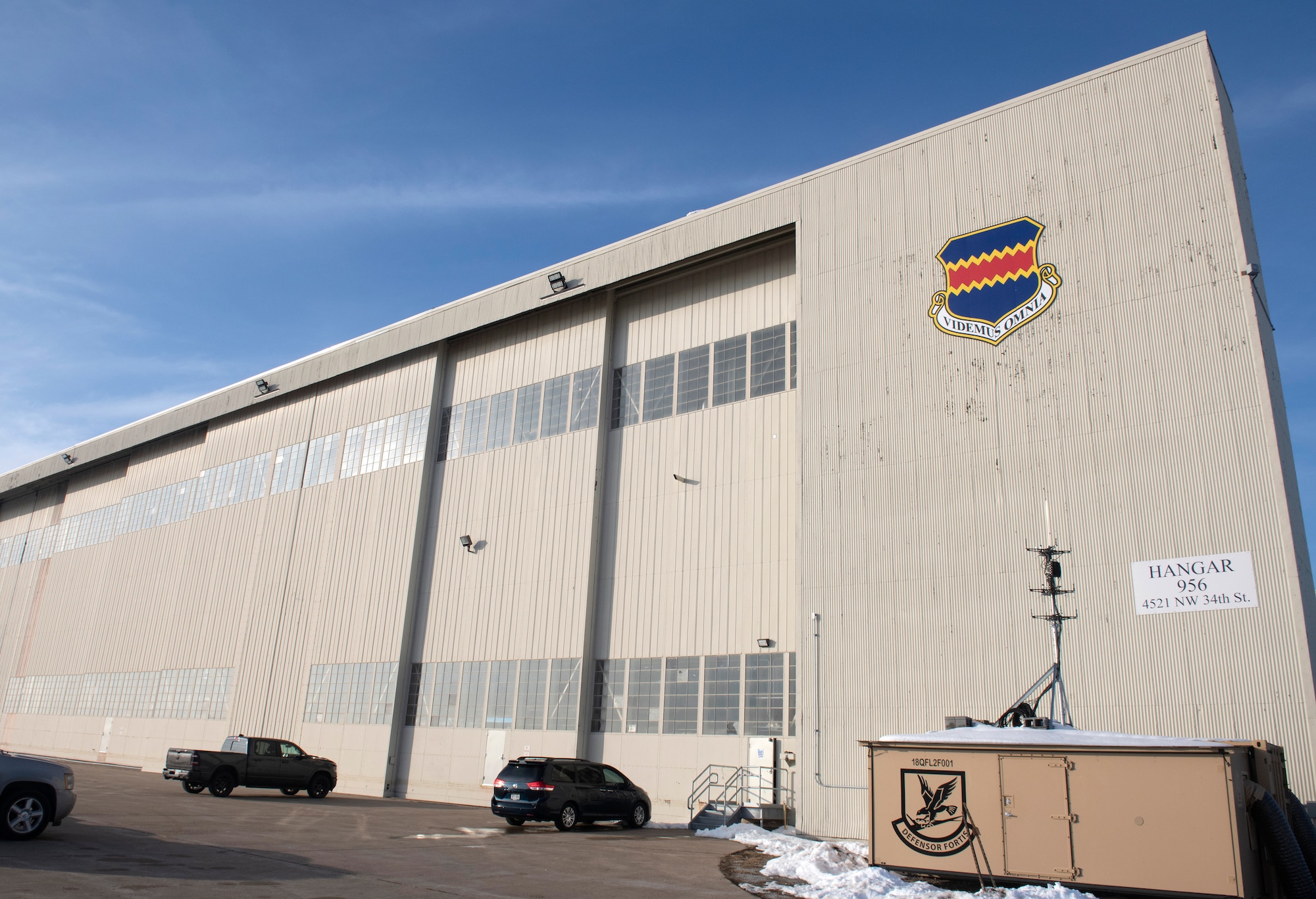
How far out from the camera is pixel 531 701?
26.0 m

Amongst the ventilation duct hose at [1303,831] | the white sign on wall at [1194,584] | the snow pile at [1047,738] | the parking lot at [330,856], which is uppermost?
the white sign on wall at [1194,584]

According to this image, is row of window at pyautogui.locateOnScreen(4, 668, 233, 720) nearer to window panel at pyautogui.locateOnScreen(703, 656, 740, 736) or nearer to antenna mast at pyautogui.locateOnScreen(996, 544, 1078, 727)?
window panel at pyautogui.locateOnScreen(703, 656, 740, 736)

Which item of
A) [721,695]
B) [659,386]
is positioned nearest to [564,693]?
[721,695]

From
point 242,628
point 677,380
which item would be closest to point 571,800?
point 677,380

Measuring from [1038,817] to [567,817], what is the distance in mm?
10366

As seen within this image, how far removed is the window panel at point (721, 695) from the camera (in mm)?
22312

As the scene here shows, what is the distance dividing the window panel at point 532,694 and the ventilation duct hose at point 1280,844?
17.7 metres

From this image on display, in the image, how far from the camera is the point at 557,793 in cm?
1911

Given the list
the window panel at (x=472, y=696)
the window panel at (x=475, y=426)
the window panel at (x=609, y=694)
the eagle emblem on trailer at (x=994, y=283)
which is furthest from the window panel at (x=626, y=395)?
the eagle emblem on trailer at (x=994, y=283)

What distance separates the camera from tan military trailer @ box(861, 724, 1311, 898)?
1085 centimetres

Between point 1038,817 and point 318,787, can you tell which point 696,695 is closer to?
point 318,787

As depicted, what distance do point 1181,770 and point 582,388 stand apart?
19.4 m

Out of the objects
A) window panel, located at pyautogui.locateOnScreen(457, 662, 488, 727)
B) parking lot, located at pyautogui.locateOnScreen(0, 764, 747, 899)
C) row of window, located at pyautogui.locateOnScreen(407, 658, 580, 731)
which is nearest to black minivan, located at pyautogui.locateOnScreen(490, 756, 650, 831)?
parking lot, located at pyautogui.locateOnScreen(0, 764, 747, 899)

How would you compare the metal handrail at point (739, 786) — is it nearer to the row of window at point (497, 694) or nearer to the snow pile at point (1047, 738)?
the row of window at point (497, 694)
